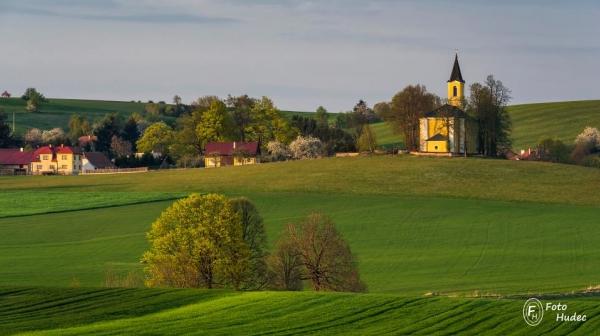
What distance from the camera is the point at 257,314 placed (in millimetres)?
33812

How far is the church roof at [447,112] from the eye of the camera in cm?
11116

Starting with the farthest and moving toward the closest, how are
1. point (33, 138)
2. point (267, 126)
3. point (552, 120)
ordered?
point (33, 138) → point (552, 120) → point (267, 126)

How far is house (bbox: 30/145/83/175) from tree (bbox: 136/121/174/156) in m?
9.29

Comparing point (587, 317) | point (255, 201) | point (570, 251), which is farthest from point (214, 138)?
point (587, 317)

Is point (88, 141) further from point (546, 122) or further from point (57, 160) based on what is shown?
point (546, 122)

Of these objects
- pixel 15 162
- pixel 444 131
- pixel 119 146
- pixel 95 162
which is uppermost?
pixel 444 131

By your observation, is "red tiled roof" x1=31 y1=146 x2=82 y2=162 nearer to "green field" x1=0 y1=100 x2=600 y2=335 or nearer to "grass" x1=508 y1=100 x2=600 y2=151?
"green field" x1=0 y1=100 x2=600 y2=335

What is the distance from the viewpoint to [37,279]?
2194 inches

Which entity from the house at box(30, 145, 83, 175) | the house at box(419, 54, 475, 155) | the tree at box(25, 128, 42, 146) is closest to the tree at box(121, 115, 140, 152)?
the tree at box(25, 128, 42, 146)

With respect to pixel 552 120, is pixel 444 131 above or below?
below

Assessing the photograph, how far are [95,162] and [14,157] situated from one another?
1066cm

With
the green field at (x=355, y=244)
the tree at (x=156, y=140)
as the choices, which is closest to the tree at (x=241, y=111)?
the tree at (x=156, y=140)

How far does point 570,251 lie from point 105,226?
32391 mm

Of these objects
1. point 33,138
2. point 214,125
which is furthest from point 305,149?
point 33,138
